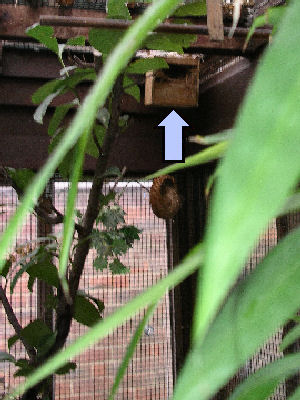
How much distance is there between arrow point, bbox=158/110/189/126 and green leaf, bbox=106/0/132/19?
1.36 m

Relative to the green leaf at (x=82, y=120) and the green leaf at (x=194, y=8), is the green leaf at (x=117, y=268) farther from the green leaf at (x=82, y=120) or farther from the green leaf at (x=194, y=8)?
the green leaf at (x=82, y=120)

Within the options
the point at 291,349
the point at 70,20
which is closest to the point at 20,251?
the point at 291,349

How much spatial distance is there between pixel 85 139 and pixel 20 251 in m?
2.56

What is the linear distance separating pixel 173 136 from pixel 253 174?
2.68 metres

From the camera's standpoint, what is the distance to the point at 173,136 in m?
2.83

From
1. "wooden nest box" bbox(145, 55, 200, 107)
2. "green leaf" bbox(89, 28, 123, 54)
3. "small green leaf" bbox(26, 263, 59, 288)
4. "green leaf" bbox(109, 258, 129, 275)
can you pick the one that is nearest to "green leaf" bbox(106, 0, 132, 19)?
"green leaf" bbox(89, 28, 123, 54)

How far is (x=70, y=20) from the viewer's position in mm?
1273

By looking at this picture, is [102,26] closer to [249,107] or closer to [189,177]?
[249,107]

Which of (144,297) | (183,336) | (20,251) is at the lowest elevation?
(183,336)

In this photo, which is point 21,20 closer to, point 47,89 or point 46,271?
point 47,89

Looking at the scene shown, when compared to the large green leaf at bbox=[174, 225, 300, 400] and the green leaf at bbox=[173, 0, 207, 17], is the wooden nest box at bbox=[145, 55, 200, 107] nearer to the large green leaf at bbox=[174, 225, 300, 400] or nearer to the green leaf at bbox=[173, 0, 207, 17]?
the green leaf at bbox=[173, 0, 207, 17]

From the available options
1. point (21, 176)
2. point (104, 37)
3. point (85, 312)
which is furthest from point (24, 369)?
point (104, 37)

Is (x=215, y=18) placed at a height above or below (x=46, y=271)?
above

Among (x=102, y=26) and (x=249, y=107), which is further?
(x=102, y=26)
